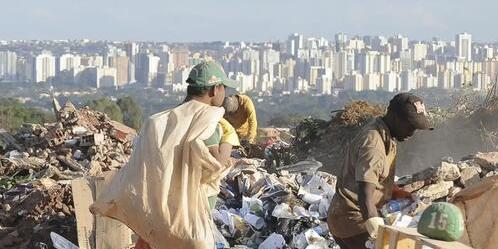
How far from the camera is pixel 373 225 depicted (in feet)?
14.1

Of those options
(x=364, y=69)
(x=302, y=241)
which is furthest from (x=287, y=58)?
(x=302, y=241)

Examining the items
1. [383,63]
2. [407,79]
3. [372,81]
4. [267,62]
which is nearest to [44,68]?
[267,62]

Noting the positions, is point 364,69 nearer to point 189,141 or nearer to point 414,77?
point 414,77

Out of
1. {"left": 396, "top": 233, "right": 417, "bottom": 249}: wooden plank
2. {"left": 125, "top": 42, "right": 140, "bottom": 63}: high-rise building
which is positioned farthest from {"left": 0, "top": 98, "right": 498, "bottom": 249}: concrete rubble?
{"left": 125, "top": 42, "right": 140, "bottom": 63}: high-rise building

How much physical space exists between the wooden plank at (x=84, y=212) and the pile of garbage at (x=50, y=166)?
27cm

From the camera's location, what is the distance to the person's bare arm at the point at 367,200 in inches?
171

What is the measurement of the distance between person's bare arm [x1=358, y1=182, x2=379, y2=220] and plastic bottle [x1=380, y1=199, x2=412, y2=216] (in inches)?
20.9

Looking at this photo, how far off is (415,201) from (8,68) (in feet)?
340

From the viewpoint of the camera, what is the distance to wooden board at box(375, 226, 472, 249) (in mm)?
3598

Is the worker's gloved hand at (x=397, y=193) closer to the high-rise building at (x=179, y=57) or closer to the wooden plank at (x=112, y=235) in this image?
the wooden plank at (x=112, y=235)

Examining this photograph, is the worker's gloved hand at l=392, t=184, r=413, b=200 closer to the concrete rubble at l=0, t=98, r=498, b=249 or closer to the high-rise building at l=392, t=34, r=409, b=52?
the concrete rubble at l=0, t=98, r=498, b=249

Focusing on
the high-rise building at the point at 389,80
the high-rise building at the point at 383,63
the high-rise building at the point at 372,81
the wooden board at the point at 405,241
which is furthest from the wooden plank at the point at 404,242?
the high-rise building at the point at 383,63

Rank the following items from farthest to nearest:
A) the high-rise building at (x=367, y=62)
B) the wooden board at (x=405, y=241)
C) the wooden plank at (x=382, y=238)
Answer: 1. the high-rise building at (x=367, y=62)
2. the wooden plank at (x=382, y=238)
3. the wooden board at (x=405, y=241)

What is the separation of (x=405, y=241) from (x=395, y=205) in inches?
65.2
